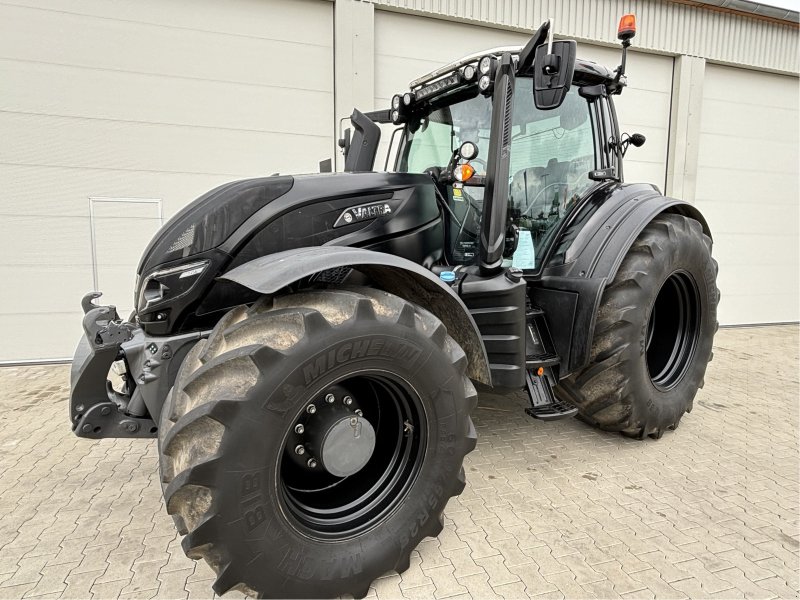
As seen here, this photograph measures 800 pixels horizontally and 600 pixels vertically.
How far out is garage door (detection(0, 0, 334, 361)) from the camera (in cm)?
504

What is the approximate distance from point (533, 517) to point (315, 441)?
47.2 inches

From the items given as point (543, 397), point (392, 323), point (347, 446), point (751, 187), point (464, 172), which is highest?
point (751, 187)

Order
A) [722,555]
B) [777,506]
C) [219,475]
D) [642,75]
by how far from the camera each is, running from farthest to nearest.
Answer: [642,75]
[777,506]
[722,555]
[219,475]

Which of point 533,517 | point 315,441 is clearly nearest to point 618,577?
point 533,517

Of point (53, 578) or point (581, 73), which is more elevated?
point (581, 73)

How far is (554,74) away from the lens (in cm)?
228

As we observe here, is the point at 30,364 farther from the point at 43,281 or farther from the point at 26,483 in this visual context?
the point at 26,483

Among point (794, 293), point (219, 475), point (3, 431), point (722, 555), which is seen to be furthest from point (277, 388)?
point (794, 293)

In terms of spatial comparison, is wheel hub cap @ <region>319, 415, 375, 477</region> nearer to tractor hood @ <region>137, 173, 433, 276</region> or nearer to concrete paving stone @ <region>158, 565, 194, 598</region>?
concrete paving stone @ <region>158, 565, 194, 598</region>

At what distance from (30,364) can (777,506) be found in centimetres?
636

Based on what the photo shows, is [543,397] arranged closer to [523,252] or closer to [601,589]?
[523,252]

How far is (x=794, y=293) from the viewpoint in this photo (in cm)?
827

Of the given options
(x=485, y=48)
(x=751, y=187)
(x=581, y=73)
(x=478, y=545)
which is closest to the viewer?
(x=478, y=545)

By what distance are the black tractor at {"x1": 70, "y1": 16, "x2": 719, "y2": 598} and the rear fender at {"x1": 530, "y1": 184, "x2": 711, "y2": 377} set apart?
1 cm
